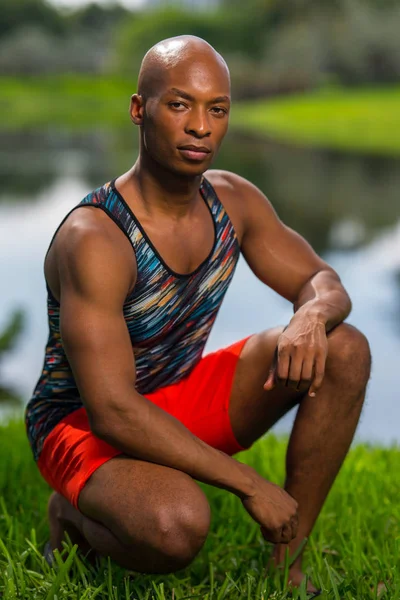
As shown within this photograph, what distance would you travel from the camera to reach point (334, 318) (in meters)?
1.94

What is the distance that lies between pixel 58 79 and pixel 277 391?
46.2ft

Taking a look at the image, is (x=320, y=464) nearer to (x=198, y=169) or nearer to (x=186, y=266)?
(x=186, y=266)

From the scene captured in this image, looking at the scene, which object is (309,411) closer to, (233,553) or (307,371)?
(307,371)

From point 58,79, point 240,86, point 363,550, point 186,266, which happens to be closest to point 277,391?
point 186,266

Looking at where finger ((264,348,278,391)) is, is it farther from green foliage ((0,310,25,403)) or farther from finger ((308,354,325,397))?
green foliage ((0,310,25,403))

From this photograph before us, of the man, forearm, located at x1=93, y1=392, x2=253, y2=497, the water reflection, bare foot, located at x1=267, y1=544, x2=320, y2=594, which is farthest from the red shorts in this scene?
the water reflection

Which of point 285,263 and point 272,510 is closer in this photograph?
point 272,510

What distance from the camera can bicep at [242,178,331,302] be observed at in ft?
6.88

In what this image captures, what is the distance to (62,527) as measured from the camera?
207 centimetres

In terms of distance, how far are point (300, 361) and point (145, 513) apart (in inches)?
15.2

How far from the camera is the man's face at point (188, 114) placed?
5.81ft

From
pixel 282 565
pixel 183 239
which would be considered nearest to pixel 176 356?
pixel 183 239

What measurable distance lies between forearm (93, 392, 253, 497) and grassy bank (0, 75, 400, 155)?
481 inches

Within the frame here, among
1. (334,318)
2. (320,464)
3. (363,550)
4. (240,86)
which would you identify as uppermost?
(240,86)
